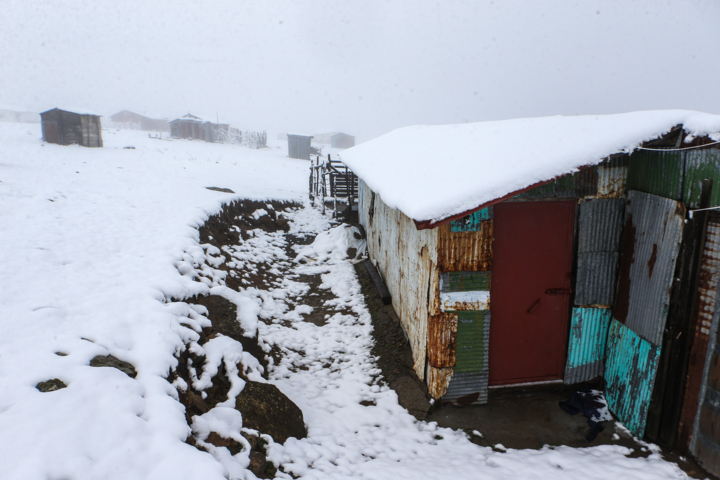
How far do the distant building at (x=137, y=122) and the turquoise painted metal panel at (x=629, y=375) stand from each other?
2505 inches

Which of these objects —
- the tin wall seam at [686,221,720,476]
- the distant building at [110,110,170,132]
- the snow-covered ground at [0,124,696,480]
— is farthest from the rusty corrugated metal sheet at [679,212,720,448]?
the distant building at [110,110,170,132]

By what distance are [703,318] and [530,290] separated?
179cm

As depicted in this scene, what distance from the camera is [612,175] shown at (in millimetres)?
4965

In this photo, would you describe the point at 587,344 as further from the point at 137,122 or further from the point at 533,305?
the point at 137,122

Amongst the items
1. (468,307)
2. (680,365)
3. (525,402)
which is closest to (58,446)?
(468,307)

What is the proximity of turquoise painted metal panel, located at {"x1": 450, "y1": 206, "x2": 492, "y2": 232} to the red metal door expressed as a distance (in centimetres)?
28

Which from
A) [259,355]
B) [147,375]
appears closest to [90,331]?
[147,375]

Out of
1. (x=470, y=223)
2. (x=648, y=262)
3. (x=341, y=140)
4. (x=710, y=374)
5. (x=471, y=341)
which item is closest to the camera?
(x=710, y=374)

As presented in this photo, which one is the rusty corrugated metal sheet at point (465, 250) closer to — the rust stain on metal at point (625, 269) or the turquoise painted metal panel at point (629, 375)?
the rust stain on metal at point (625, 269)

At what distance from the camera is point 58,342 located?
13.0ft

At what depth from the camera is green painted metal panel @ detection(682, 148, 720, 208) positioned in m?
3.81

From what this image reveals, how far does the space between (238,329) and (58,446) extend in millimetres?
Answer: 3016

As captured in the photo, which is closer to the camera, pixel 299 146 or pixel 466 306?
pixel 466 306

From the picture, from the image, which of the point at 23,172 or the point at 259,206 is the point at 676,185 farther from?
the point at 23,172
